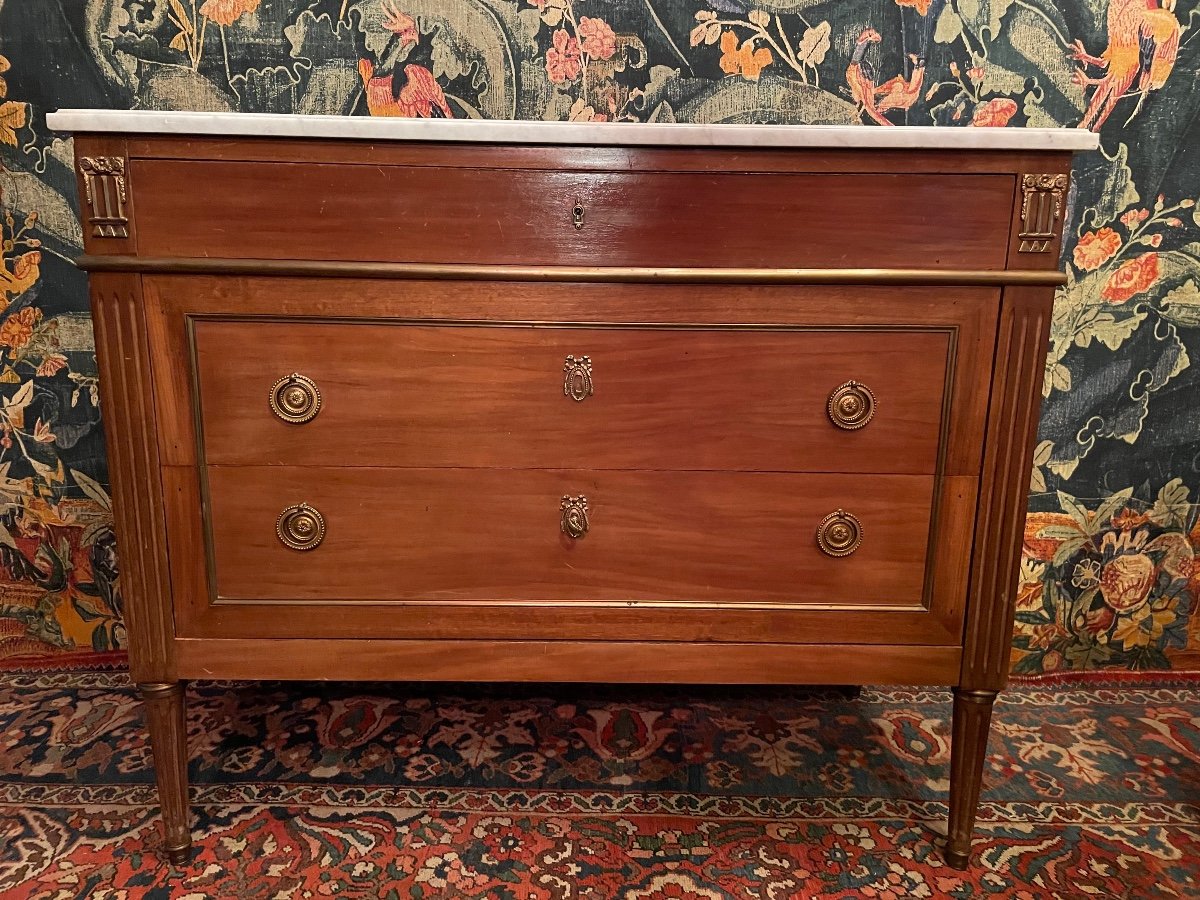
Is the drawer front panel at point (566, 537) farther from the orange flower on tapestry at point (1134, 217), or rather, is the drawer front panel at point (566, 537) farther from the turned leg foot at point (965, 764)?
the orange flower on tapestry at point (1134, 217)

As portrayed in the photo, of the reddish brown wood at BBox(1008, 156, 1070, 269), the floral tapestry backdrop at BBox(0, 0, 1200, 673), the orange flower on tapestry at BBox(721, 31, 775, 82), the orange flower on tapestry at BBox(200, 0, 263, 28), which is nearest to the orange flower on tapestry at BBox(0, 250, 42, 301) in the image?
the floral tapestry backdrop at BBox(0, 0, 1200, 673)

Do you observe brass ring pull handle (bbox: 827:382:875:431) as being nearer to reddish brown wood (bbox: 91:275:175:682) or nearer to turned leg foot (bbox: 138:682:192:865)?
reddish brown wood (bbox: 91:275:175:682)

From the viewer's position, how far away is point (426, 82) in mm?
1659

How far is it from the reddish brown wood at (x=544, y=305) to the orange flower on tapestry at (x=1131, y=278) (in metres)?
0.85

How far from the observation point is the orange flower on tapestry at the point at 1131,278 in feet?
5.66

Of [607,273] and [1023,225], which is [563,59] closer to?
[607,273]

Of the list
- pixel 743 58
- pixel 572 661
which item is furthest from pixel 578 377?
pixel 743 58

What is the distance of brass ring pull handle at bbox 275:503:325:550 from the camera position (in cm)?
118

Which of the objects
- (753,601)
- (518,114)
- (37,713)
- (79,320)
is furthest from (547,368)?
(37,713)

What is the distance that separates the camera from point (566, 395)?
3.76 feet

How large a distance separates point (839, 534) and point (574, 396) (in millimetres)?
451

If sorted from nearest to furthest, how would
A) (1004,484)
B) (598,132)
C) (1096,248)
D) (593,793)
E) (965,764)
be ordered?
(598,132) → (1004,484) → (965,764) → (593,793) → (1096,248)

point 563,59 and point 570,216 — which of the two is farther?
point 563,59

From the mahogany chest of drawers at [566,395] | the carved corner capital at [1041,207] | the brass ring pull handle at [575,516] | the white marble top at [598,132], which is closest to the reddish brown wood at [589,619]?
the mahogany chest of drawers at [566,395]
